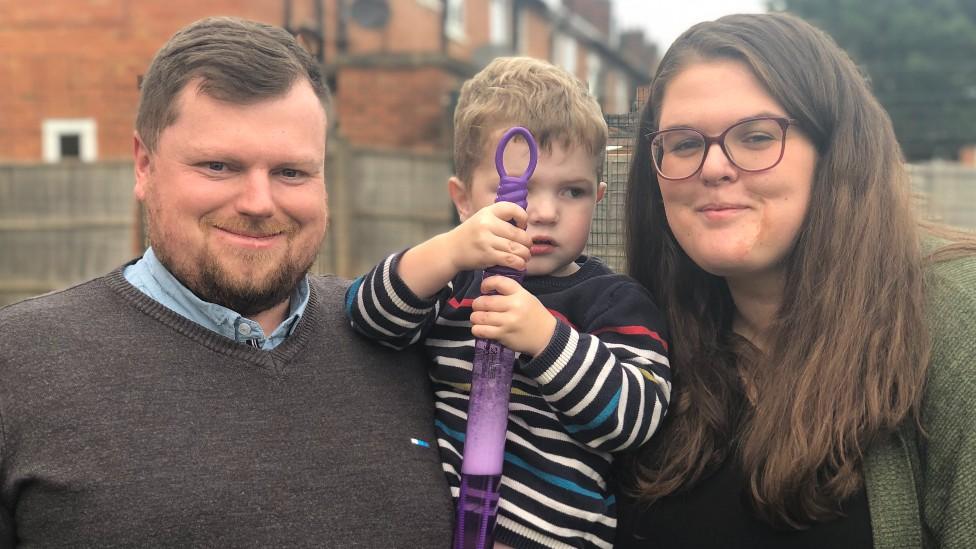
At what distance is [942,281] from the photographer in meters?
2.06

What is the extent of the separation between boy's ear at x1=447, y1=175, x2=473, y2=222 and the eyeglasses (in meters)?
0.56

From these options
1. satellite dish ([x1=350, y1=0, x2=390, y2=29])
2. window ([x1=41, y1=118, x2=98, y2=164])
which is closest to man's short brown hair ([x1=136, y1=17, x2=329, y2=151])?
window ([x1=41, y1=118, x2=98, y2=164])

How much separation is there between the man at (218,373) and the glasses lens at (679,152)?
79 centimetres

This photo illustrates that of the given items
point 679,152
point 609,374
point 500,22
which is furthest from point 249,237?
point 500,22

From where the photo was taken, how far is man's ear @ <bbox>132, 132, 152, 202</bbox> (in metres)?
2.15

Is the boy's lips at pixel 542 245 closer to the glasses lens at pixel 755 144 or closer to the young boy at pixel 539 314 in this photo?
the young boy at pixel 539 314

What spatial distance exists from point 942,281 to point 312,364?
1.39 meters

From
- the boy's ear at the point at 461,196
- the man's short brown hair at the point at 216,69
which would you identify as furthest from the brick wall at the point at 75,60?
the man's short brown hair at the point at 216,69

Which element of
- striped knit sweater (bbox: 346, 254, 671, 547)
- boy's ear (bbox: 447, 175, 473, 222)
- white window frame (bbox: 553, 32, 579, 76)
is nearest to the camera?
striped knit sweater (bbox: 346, 254, 671, 547)

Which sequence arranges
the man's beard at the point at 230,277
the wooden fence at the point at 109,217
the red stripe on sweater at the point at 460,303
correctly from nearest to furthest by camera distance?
the man's beard at the point at 230,277, the red stripe on sweater at the point at 460,303, the wooden fence at the point at 109,217

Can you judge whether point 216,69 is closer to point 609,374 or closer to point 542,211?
point 542,211

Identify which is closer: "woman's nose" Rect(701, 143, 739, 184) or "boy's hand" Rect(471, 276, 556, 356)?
"boy's hand" Rect(471, 276, 556, 356)

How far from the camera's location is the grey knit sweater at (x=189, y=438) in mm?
1802

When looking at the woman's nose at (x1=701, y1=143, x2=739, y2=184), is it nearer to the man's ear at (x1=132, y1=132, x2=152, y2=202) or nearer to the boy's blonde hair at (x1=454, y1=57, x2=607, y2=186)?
the boy's blonde hair at (x1=454, y1=57, x2=607, y2=186)
